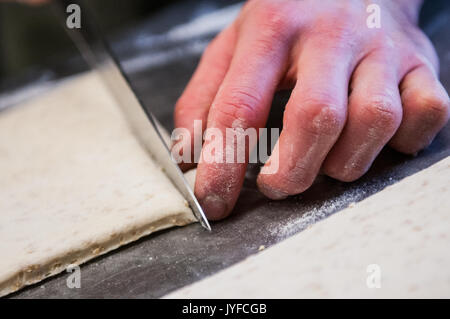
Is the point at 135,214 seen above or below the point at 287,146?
below

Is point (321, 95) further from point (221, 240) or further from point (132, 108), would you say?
point (132, 108)

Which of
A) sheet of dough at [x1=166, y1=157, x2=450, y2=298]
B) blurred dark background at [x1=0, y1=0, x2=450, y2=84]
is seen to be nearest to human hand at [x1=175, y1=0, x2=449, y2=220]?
sheet of dough at [x1=166, y1=157, x2=450, y2=298]

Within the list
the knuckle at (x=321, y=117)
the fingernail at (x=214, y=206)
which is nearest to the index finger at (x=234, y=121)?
the fingernail at (x=214, y=206)

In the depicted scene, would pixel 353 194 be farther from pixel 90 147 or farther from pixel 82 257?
pixel 90 147

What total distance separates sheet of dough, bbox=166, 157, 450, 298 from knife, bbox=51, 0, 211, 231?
6.9 inches

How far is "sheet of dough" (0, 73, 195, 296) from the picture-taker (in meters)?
0.88

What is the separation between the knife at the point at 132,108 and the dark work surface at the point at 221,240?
0.06m

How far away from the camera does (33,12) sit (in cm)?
253

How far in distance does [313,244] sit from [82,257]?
18.8 inches

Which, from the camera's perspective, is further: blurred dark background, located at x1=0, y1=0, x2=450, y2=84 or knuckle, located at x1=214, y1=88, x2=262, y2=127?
blurred dark background, located at x1=0, y1=0, x2=450, y2=84

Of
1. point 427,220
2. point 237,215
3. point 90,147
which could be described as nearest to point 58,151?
point 90,147

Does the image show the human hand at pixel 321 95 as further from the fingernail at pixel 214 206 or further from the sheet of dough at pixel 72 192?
the sheet of dough at pixel 72 192

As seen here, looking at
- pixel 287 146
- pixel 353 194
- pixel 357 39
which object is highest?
pixel 357 39

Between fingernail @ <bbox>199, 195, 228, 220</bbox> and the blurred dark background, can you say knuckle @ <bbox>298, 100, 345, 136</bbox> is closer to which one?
fingernail @ <bbox>199, 195, 228, 220</bbox>
